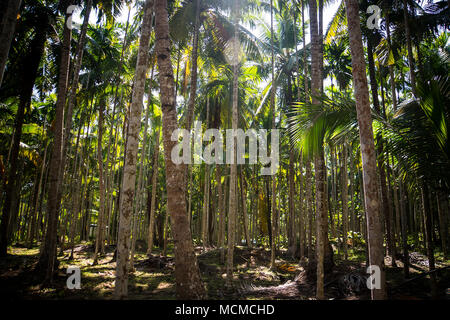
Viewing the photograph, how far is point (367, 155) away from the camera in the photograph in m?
4.39

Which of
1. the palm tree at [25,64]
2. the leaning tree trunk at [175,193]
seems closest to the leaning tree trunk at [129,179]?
the leaning tree trunk at [175,193]

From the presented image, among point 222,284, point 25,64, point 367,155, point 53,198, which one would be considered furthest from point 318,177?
point 25,64

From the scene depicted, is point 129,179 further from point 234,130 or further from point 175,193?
point 234,130

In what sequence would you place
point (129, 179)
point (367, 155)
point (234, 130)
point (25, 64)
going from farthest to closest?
point (25, 64), point (234, 130), point (129, 179), point (367, 155)

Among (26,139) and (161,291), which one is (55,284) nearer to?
(161,291)

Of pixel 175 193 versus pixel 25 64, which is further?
pixel 25 64

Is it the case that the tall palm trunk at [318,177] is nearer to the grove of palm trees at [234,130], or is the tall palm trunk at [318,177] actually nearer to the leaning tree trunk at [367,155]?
the grove of palm trees at [234,130]

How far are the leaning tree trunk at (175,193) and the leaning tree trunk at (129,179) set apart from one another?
2.79 ft

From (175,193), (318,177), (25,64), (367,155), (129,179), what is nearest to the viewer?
(367,155)

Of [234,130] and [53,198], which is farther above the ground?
[234,130]

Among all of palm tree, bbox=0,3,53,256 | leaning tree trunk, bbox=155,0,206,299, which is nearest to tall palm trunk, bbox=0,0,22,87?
leaning tree trunk, bbox=155,0,206,299

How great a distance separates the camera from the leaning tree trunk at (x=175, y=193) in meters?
4.70

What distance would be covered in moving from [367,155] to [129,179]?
4.40m
